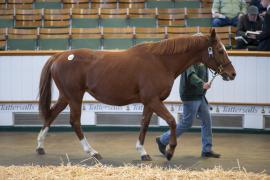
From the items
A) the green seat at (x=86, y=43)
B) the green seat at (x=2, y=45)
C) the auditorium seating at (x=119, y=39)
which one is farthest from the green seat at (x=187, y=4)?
the green seat at (x=2, y=45)

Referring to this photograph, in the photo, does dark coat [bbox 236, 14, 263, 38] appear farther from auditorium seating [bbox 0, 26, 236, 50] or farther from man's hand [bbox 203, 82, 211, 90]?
man's hand [bbox 203, 82, 211, 90]

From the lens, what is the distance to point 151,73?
8258mm

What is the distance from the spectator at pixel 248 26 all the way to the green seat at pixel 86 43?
2.90m

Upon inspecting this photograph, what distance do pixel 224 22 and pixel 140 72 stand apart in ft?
17.3

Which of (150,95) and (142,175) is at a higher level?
(150,95)

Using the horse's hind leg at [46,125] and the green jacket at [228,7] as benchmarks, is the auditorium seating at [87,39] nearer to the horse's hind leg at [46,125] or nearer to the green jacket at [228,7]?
the green jacket at [228,7]

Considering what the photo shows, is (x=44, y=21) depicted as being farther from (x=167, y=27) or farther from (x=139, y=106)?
(x=139, y=106)

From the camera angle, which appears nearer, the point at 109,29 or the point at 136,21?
the point at 109,29

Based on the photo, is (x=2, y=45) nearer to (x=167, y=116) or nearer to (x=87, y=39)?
(x=87, y=39)

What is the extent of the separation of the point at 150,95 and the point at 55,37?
4.84 meters

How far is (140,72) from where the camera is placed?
8.31 m

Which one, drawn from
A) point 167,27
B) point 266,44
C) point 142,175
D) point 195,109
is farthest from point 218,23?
point 142,175

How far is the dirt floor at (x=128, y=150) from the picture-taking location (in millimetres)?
8203

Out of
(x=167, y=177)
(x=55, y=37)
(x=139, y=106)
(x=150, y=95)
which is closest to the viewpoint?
(x=167, y=177)
